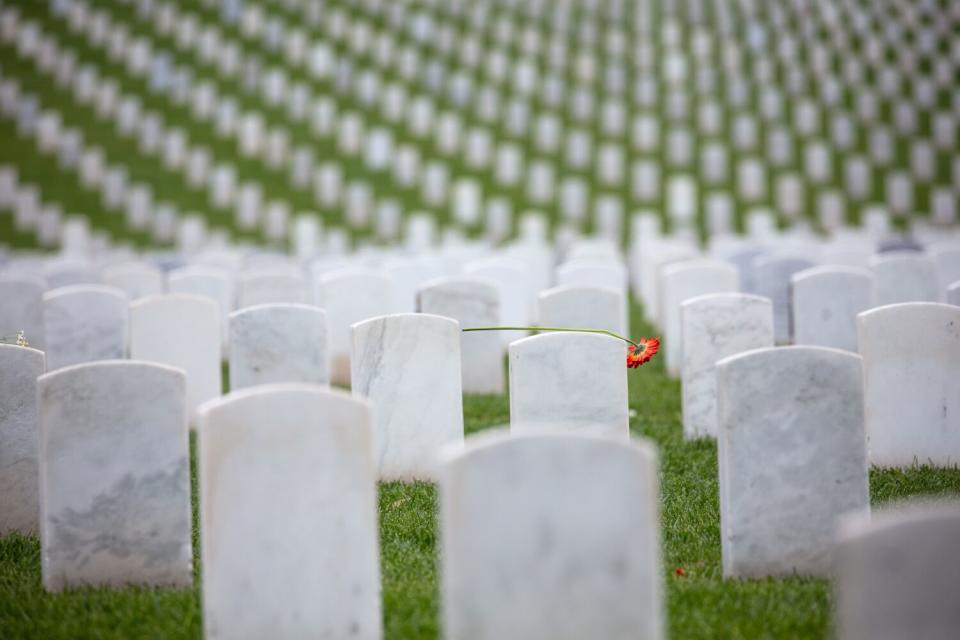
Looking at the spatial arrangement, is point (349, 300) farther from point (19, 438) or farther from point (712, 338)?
point (19, 438)

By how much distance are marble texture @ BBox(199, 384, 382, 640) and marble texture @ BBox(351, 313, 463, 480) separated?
91.0 inches

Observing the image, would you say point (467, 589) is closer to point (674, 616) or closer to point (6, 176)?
point (674, 616)

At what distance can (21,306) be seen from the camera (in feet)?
33.3

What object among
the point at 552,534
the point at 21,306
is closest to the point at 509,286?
the point at 21,306

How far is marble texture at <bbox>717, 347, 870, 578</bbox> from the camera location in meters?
5.01

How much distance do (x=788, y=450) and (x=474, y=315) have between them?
15.0 feet

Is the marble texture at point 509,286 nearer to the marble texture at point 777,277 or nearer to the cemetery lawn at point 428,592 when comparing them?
the marble texture at point 777,277

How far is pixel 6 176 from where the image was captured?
76.2ft

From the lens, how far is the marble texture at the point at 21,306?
33.0ft

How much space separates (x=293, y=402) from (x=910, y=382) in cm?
376

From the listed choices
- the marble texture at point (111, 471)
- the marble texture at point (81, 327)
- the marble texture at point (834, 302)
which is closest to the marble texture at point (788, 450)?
the marble texture at point (111, 471)

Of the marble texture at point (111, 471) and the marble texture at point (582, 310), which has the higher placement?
the marble texture at point (582, 310)

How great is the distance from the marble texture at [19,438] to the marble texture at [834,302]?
5.52 metres

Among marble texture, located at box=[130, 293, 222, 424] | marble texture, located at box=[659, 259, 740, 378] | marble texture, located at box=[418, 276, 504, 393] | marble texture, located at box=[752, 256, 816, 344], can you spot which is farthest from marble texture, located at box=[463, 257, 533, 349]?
marble texture, located at box=[130, 293, 222, 424]
